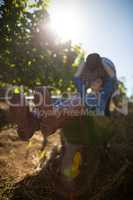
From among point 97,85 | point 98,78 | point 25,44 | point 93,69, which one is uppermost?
point 25,44

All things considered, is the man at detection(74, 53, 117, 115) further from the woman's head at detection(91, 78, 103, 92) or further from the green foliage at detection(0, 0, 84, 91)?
the green foliage at detection(0, 0, 84, 91)

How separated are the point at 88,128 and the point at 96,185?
0.96 metres

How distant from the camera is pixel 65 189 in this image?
4.36m

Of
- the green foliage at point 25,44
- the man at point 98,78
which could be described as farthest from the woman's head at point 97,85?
the green foliage at point 25,44

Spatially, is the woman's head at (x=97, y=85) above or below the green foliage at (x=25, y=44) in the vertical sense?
below

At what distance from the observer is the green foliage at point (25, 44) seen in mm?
8547

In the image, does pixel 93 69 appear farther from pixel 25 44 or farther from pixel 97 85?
pixel 25 44

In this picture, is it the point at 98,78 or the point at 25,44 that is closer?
the point at 98,78

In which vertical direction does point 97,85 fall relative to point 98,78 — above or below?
below

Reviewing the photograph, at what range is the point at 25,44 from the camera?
9.70 meters

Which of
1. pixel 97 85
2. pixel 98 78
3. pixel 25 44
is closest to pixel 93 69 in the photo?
pixel 98 78

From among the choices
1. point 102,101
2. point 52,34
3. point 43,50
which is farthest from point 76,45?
point 102,101

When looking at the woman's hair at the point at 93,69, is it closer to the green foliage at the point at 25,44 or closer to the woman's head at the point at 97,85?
the woman's head at the point at 97,85

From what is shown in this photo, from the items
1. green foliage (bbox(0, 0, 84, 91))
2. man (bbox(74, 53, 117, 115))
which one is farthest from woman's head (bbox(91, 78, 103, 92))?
green foliage (bbox(0, 0, 84, 91))
